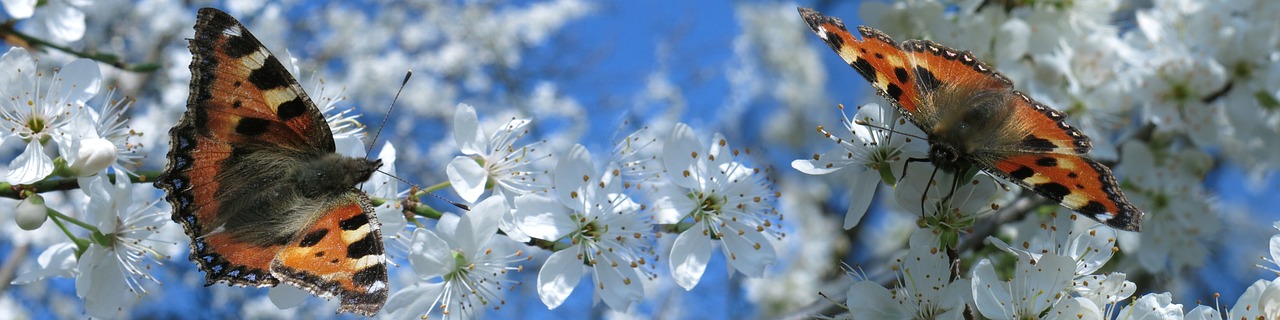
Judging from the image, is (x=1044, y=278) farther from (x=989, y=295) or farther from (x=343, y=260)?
(x=343, y=260)

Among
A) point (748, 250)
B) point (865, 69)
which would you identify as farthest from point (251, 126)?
point (865, 69)

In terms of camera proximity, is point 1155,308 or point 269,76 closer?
point 1155,308

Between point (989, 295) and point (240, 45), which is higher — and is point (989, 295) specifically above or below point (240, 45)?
below

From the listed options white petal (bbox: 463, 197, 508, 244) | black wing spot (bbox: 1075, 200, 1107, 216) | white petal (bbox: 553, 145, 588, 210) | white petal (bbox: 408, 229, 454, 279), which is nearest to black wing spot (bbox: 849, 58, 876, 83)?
black wing spot (bbox: 1075, 200, 1107, 216)

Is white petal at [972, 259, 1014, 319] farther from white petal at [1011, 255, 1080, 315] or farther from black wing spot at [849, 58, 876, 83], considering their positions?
black wing spot at [849, 58, 876, 83]

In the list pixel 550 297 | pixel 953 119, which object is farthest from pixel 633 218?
pixel 953 119

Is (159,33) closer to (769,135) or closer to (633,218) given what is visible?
(633,218)

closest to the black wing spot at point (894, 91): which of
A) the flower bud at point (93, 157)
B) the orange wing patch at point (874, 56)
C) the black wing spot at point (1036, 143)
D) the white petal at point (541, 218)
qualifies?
the orange wing patch at point (874, 56)
